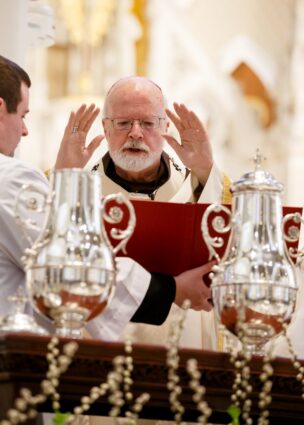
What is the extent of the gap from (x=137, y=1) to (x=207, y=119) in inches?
68.5

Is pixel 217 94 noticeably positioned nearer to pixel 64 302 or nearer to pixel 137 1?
pixel 137 1

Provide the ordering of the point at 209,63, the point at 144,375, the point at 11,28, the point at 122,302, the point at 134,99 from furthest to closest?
the point at 209,63 → the point at 11,28 → the point at 134,99 → the point at 122,302 → the point at 144,375

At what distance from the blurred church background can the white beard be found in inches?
438

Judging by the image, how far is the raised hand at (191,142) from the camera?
4613mm

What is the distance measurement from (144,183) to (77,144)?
56 cm

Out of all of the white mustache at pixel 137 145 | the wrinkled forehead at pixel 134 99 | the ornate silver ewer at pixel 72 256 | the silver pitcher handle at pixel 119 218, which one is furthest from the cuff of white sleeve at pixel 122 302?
the wrinkled forehead at pixel 134 99

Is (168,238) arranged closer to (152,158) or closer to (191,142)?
(191,142)

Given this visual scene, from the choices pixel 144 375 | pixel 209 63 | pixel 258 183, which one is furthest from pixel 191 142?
pixel 209 63

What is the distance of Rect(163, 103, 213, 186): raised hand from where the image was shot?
15.1 ft

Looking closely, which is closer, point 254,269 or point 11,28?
point 254,269

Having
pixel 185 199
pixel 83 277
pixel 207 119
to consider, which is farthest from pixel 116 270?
pixel 207 119

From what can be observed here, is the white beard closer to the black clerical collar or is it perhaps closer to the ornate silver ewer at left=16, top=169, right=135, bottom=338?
the black clerical collar

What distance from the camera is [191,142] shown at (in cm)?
470

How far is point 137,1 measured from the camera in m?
17.0
